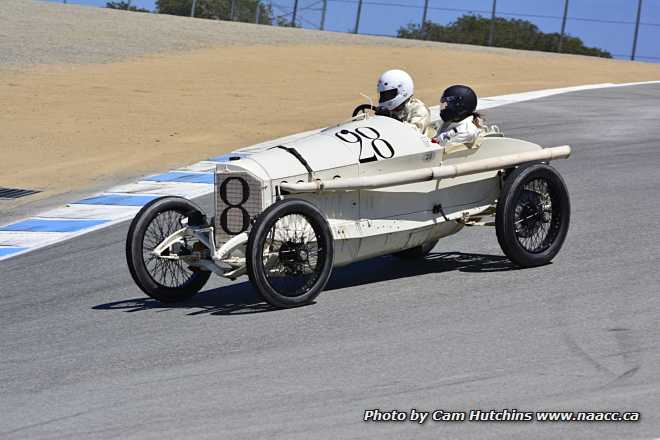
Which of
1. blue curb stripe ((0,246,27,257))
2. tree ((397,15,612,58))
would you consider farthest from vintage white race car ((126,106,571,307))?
tree ((397,15,612,58))

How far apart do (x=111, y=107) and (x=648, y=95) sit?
34.4 feet

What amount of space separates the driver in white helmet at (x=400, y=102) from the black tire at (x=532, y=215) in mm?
920

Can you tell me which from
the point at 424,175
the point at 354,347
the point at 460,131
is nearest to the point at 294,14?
the point at 460,131

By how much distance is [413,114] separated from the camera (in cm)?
988

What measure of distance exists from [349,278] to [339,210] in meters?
0.96

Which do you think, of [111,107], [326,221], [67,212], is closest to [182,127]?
[111,107]

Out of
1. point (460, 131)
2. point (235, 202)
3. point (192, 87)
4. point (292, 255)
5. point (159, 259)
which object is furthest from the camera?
point (192, 87)

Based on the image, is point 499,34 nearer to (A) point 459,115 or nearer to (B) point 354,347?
(A) point 459,115

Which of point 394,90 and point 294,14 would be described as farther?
point 294,14

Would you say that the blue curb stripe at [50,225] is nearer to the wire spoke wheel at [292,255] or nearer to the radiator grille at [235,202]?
the radiator grille at [235,202]

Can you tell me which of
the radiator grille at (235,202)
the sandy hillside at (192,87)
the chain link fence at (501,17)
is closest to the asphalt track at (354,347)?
the radiator grille at (235,202)

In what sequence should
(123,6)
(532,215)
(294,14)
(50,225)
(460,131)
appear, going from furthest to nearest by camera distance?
(123,6) → (294,14) → (50,225) → (460,131) → (532,215)

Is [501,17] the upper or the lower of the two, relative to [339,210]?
upper

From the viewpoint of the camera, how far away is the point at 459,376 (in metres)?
6.64
